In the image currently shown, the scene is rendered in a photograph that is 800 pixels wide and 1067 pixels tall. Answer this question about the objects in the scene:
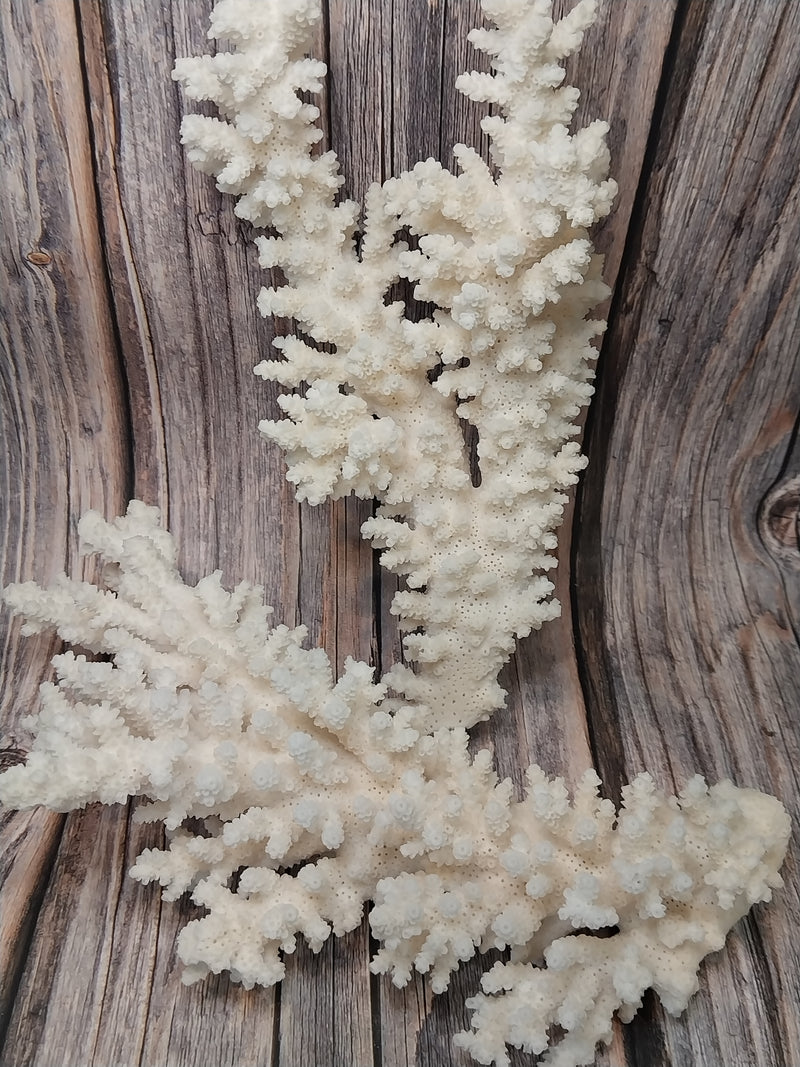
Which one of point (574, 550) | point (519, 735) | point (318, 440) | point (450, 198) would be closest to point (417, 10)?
point (450, 198)

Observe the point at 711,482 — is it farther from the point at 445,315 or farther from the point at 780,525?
the point at 445,315

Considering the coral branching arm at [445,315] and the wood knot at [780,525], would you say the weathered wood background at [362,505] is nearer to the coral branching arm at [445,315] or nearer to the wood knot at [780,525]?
the wood knot at [780,525]

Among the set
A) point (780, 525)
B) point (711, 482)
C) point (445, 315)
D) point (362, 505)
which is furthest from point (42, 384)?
point (780, 525)

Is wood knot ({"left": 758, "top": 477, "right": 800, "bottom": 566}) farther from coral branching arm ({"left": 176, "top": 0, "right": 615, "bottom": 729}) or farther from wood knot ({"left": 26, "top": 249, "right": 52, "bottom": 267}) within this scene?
wood knot ({"left": 26, "top": 249, "right": 52, "bottom": 267})

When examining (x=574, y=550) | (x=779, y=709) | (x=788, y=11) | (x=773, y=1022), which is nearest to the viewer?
Answer: (x=773, y=1022)

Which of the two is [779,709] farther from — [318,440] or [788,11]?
[788,11]

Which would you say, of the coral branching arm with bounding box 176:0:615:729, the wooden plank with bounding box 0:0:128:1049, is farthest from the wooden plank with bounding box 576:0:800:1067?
the wooden plank with bounding box 0:0:128:1049

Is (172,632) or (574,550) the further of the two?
(574,550)
